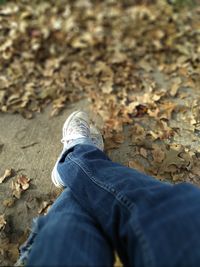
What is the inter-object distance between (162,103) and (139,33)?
93 centimetres

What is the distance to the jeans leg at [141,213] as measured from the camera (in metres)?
1.17

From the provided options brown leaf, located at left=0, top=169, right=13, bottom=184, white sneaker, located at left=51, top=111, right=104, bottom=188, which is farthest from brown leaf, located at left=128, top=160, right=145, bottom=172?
brown leaf, located at left=0, top=169, right=13, bottom=184

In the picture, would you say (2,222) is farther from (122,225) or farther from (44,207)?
(122,225)

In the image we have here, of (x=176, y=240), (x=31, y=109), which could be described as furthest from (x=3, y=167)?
(x=176, y=240)

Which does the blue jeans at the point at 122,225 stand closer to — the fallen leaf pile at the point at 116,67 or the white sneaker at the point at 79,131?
the white sneaker at the point at 79,131

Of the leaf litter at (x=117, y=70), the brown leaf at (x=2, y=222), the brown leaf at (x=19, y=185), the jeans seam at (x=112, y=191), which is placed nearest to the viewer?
the jeans seam at (x=112, y=191)

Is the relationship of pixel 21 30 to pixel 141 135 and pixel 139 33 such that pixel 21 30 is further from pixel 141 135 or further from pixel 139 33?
pixel 141 135

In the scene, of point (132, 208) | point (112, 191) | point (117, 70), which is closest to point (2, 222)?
point (112, 191)

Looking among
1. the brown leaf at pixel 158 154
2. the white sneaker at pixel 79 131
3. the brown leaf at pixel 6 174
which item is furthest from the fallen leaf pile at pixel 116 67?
the brown leaf at pixel 6 174

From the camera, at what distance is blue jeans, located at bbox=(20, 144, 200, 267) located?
118 cm

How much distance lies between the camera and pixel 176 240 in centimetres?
118

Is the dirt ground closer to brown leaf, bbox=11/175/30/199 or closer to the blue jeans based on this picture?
brown leaf, bbox=11/175/30/199

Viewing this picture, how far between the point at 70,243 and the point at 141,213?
0.91 feet

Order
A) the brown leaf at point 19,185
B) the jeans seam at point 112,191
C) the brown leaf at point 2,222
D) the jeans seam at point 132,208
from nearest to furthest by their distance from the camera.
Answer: the jeans seam at point 132,208, the jeans seam at point 112,191, the brown leaf at point 2,222, the brown leaf at point 19,185
